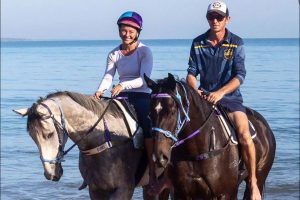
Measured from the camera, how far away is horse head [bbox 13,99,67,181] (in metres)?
6.71

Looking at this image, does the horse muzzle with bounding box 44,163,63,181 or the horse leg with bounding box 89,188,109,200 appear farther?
the horse leg with bounding box 89,188,109,200

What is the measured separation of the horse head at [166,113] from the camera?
6426mm

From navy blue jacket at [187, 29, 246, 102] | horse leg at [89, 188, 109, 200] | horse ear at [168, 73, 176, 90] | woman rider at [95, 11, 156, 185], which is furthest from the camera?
woman rider at [95, 11, 156, 185]

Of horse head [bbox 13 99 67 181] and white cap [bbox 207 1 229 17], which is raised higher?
white cap [bbox 207 1 229 17]

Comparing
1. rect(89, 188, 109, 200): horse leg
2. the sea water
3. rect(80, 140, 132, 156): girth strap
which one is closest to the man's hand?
rect(80, 140, 132, 156): girth strap

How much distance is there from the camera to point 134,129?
7.79 m

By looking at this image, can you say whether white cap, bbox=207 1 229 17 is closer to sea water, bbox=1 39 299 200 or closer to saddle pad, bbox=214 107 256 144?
saddle pad, bbox=214 107 256 144

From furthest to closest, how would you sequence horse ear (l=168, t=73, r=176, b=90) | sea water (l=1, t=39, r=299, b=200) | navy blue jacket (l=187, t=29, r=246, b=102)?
sea water (l=1, t=39, r=299, b=200), navy blue jacket (l=187, t=29, r=246, b=102), horse ear (l=168, t=73, r=176, b=90)

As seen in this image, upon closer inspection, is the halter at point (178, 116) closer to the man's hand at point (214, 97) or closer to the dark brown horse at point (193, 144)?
the dark brown horse at point (193, 144)

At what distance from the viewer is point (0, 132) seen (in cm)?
2200

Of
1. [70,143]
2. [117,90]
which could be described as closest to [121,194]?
[117,90]

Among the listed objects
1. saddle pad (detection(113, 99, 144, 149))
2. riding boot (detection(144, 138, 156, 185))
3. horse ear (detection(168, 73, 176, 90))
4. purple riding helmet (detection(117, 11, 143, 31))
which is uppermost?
purple riding helmet (detection(117, 11, 143, 31))

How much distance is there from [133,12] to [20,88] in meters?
29.7

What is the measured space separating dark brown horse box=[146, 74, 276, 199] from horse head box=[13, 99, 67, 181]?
37.5 inches
